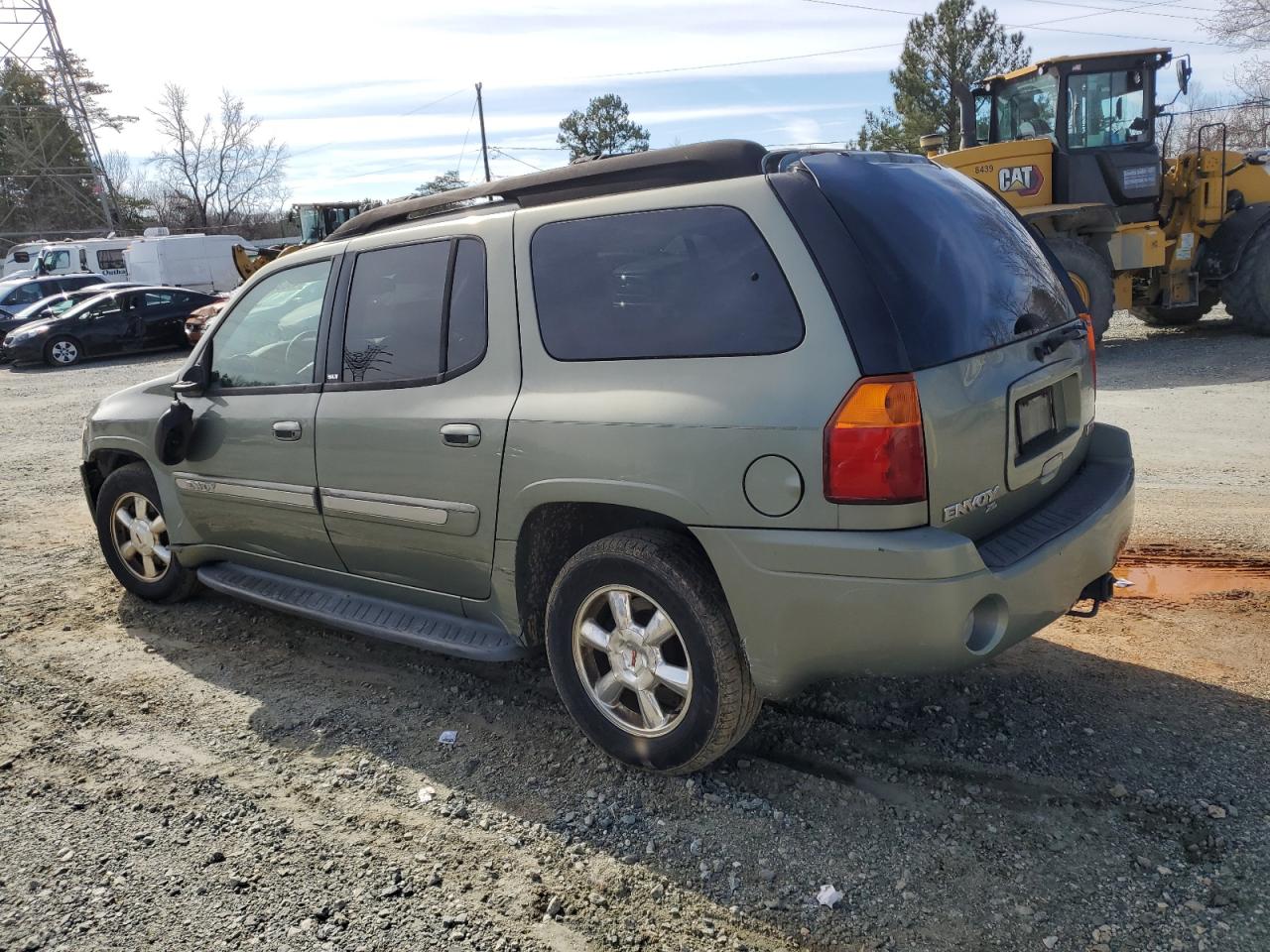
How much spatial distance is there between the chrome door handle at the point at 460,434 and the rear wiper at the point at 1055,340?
1876 millimetres

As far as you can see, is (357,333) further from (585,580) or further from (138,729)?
(138,729)

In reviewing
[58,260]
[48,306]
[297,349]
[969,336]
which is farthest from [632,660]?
[58,260]

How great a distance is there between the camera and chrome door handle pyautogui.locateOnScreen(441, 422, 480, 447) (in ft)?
11.2

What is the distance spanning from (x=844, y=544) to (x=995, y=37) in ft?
117

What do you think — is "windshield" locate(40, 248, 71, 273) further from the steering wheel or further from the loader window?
the steering wheel

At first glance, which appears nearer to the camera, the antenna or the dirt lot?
the dirt lot

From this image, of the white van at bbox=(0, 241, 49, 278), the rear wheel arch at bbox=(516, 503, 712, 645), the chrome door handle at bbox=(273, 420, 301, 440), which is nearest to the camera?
the rear wheel arch at bbox=(516, 503, 712, 645)

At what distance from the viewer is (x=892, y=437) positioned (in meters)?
2.66

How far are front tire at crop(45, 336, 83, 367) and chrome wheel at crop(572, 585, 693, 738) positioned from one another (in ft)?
68.5

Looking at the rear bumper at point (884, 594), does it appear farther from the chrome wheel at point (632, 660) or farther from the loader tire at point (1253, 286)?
the loader tire at point (1253, 286)

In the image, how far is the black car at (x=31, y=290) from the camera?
24.5 m

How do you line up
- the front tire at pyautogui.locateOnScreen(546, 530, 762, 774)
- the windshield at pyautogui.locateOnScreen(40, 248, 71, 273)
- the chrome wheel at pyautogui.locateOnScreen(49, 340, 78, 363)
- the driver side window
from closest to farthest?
the front tire at pyautogui.locateOnScreen(546, 530, 762, 774) → the driver side window → the chrome wheel at pyautogui.locateOnScreen(49, 340, 78, 363) → the windshield at pyautogui.locateOnScreen(40, 248, 71, 273)

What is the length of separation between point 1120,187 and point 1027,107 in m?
1.56

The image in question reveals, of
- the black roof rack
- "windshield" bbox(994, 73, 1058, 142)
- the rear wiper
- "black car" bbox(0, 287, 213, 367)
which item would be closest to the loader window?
"windshield" bbox(994, 73, 1058, 142)
